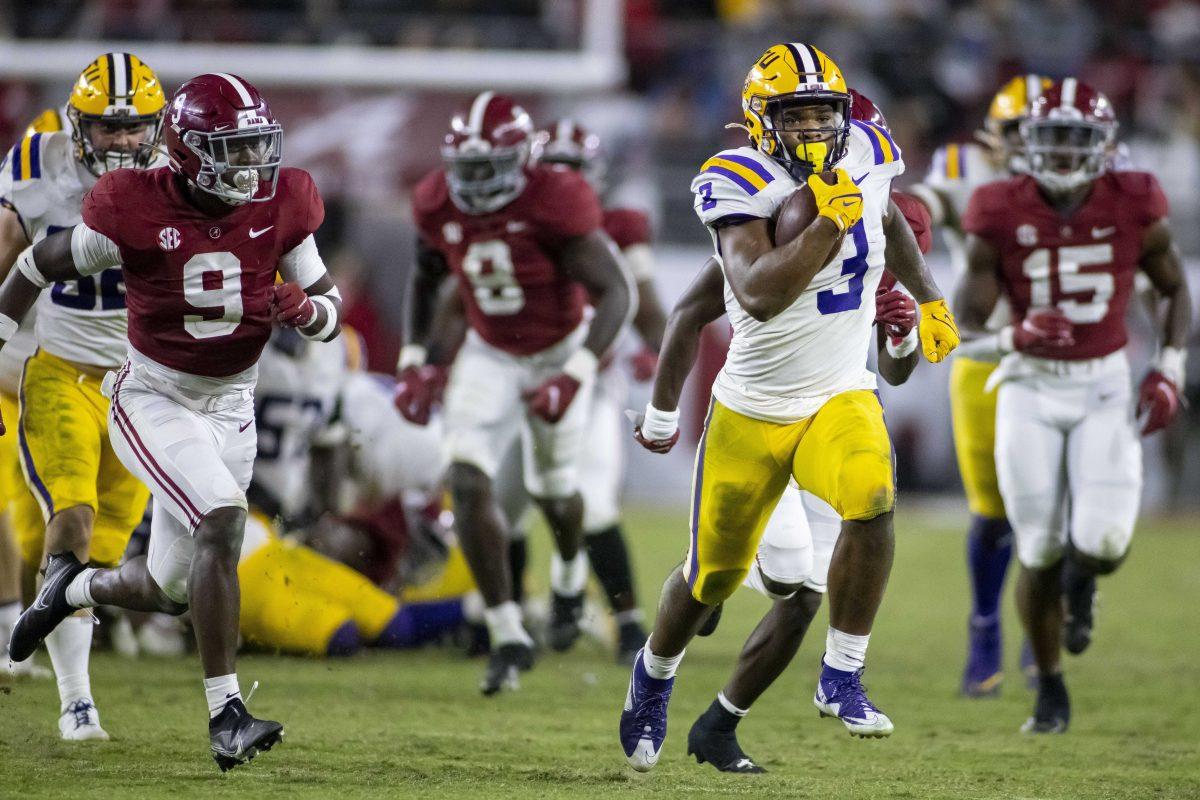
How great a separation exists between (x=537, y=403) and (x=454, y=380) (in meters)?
0.51

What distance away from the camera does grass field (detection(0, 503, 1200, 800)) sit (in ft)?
14.6

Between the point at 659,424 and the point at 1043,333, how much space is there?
5.72 feet

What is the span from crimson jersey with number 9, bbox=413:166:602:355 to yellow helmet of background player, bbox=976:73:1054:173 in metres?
1.64

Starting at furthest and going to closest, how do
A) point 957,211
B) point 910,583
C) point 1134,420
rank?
1. point 910,583
2. point 957,211
3. point 1134,420

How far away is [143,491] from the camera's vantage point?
538 cm

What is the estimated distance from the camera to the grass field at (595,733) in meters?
4.46

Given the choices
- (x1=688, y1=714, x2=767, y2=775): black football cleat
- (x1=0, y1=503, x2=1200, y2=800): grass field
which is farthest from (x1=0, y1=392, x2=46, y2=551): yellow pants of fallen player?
(x1=688, y1=714, x2=767, y2=775): black football cleat

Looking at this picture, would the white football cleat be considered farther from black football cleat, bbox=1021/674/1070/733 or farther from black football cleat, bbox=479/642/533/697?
black football cleat, bbox=1021/674/1070/733

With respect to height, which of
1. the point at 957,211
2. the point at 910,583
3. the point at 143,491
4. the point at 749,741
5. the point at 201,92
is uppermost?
the point at 201,92

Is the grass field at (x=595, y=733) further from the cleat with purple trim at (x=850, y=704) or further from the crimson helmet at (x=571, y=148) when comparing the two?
the crimson helmet at (x=571, y=148)

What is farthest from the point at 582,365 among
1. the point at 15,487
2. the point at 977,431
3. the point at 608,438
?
the point at 15,487

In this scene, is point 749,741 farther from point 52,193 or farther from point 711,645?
point 52,193

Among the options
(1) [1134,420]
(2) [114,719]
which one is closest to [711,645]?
(1) [1134,420]

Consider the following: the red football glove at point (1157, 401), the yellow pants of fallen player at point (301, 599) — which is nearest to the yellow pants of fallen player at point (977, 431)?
the red football glove at point (1157, 401)
